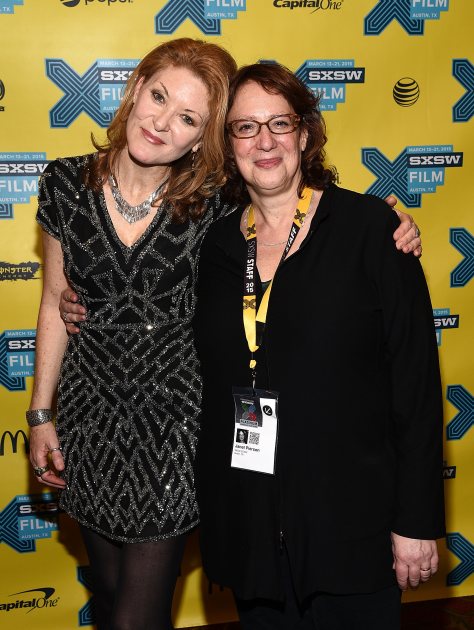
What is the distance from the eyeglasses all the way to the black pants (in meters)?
1.06

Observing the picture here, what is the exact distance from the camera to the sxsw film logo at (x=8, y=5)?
9.77ft

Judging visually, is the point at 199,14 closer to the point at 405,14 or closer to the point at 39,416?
the point at 405,14

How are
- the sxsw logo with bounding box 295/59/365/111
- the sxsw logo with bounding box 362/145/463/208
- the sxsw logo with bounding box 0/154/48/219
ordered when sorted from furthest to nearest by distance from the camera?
the sxsw logo with bounding box 362/145/463/208
the sxsw logo with bounding box 295/59/365/111
the sxsw logo with bounding box 0/154/48/219

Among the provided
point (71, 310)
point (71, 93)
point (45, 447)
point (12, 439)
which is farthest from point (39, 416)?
point (71, 93)

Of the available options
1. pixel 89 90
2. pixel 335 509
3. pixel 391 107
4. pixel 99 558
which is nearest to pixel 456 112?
pixel 391 107

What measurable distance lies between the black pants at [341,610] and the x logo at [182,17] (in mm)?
2075

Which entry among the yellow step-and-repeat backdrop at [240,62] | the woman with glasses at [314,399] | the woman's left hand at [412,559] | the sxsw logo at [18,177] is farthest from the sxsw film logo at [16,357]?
the woman's left hand at [412,559]

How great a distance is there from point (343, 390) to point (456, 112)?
74.3 inches

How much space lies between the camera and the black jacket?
72.6 inches

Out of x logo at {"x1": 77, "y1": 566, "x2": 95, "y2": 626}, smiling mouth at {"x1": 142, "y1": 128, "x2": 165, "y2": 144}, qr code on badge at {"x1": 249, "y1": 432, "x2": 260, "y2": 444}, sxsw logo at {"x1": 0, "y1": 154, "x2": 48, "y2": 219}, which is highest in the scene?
sxsw logo at {"x1": 0, "y1": 154, "x2": 48, "y2": 219}

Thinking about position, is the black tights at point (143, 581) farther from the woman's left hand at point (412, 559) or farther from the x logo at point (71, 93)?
the x logo at point (71, 93)

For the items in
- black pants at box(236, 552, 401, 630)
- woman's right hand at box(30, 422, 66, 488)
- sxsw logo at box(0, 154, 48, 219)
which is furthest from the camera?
sxsw logo at box(0, 154, 48, 219)

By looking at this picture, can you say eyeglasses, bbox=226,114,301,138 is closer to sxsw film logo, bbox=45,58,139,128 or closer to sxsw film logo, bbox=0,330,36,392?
sxsw film logo, bbox=45,58,139,128

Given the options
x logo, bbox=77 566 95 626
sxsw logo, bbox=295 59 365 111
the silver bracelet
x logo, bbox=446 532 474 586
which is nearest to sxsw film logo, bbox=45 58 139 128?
sxsw logo, bbox=295 59 365 111
